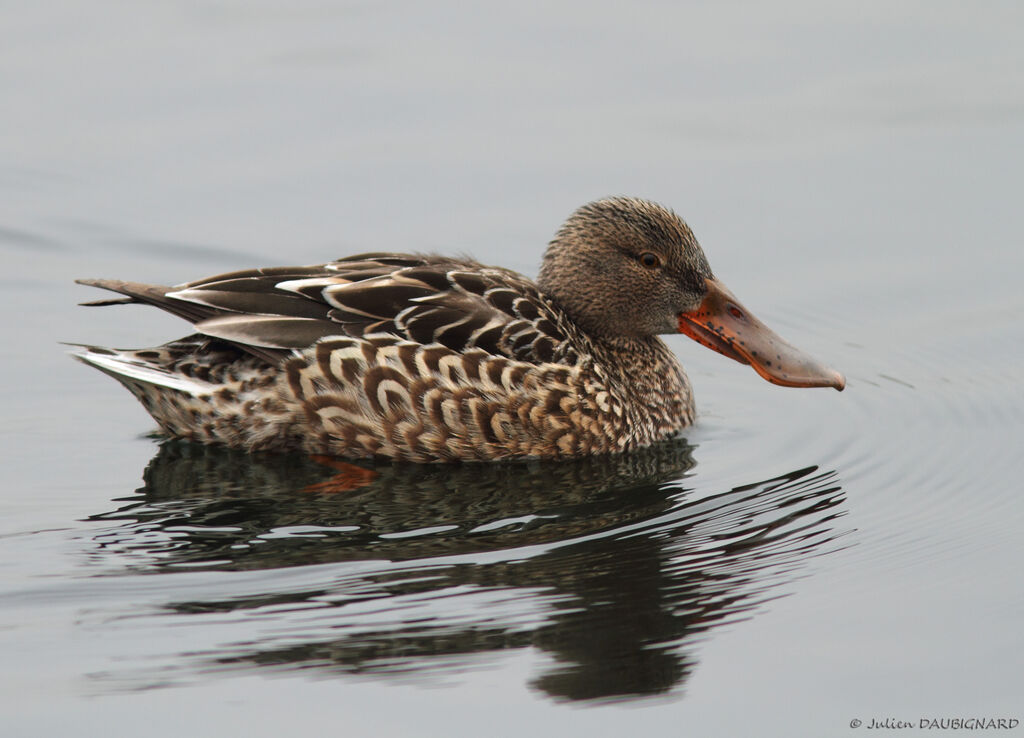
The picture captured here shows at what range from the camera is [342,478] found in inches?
373

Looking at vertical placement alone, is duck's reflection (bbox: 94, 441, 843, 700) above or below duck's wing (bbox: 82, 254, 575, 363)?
below

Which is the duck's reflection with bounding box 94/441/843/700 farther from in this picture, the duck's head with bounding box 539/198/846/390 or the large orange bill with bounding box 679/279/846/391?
the duck's head with bounding box 539/198/846/390

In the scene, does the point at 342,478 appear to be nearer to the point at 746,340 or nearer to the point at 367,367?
the point at 367,367

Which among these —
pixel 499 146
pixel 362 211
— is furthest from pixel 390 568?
pixel 499 146

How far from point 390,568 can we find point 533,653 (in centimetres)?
104

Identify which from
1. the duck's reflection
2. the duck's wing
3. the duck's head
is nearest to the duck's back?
the duck's wing

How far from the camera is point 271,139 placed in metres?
13.8

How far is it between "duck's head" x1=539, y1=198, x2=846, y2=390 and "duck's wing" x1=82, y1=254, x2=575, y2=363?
68 centimetres

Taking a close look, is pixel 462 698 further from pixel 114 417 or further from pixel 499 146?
pixel 499 146

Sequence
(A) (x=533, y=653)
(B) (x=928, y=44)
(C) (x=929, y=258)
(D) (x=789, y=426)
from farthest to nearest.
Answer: (B) (x=928, y=44)
(C) (x=929, y=258)
(D) (x=789, y=426)
(A) (x=533, y=653)

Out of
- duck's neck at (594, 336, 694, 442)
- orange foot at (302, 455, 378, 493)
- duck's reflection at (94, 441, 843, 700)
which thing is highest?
duck's neck at (594, 336, 694, 442)

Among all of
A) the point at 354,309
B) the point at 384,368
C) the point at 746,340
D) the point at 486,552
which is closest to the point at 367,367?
the point at 384,368

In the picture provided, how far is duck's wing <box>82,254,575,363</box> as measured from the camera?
31.1 feet

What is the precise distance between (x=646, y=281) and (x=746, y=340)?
69cm
